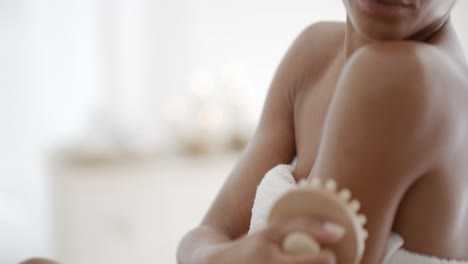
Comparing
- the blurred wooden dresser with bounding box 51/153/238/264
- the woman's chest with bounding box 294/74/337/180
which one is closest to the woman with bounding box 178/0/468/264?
the woman's chest with bounding box 294/74/337/180

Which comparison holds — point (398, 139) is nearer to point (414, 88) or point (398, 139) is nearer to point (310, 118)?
point (414, 88)

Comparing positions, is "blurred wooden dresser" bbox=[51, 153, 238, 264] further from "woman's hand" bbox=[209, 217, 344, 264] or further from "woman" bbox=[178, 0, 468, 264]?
"woman's hand" bbox=[209, 217, 344, 264]

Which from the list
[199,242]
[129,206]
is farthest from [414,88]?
[129,206]

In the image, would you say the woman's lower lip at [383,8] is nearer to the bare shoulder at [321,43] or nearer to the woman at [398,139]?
the woman at [398,139]

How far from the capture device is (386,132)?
62 cm

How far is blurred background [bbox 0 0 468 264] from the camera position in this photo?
2863mm

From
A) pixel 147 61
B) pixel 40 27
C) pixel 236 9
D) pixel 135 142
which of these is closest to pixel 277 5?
pixel 236 9

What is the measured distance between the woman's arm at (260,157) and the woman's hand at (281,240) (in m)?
0.37

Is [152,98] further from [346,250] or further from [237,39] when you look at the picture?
[346,250]

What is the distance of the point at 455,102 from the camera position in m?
0.65

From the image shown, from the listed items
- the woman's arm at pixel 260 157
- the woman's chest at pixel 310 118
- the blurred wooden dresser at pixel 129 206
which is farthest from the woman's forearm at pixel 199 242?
the blurred wooden dresser at pixel 129 206

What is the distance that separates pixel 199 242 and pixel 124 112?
2.29 m

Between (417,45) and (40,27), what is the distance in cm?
271

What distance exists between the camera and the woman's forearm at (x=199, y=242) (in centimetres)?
86
